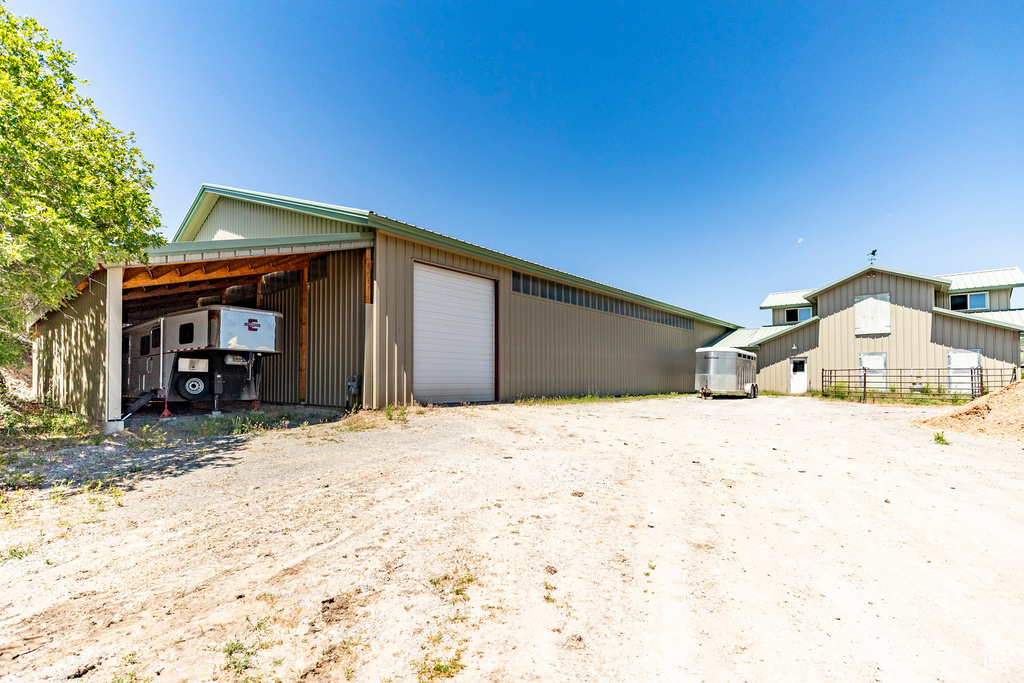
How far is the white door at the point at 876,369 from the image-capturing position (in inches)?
939

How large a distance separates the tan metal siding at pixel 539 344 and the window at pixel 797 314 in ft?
22.7

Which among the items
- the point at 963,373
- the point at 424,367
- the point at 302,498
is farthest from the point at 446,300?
the point at 963,373

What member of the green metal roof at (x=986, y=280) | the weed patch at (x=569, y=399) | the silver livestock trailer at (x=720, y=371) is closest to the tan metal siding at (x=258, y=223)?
the weed patch at (x=569, y=399)

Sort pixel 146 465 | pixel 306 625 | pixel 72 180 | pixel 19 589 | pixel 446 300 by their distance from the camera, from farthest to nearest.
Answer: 1. pixel 446 300
2. pixel 72 180
3. pixel 146 465
4. pixel 19 589
5. pixel 306 625

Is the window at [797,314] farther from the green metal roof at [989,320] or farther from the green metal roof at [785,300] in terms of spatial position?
the green metal roof at [989,320]

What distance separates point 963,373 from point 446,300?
82.1ft

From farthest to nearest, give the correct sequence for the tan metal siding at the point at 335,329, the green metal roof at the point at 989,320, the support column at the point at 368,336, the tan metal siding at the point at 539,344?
the green metal roof at the point at 989,320 < the tan metal siding at the point at 335,329 < the tan metal siding at the point at 539,344 < the support column at the point at 368,336

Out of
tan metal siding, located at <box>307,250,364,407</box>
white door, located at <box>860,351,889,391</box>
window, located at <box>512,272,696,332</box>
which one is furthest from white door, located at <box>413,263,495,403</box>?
white door, located at <box>860,351,889,391</box>

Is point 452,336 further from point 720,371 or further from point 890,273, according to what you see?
point 890,273

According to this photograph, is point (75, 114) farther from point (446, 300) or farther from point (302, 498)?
point (302, 498)

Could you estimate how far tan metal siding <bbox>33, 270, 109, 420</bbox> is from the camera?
366 inches

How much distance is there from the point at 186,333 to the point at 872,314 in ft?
99.4

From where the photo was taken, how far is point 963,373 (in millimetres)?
21953

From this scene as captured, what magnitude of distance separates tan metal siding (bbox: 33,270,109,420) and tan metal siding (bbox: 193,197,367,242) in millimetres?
4162
